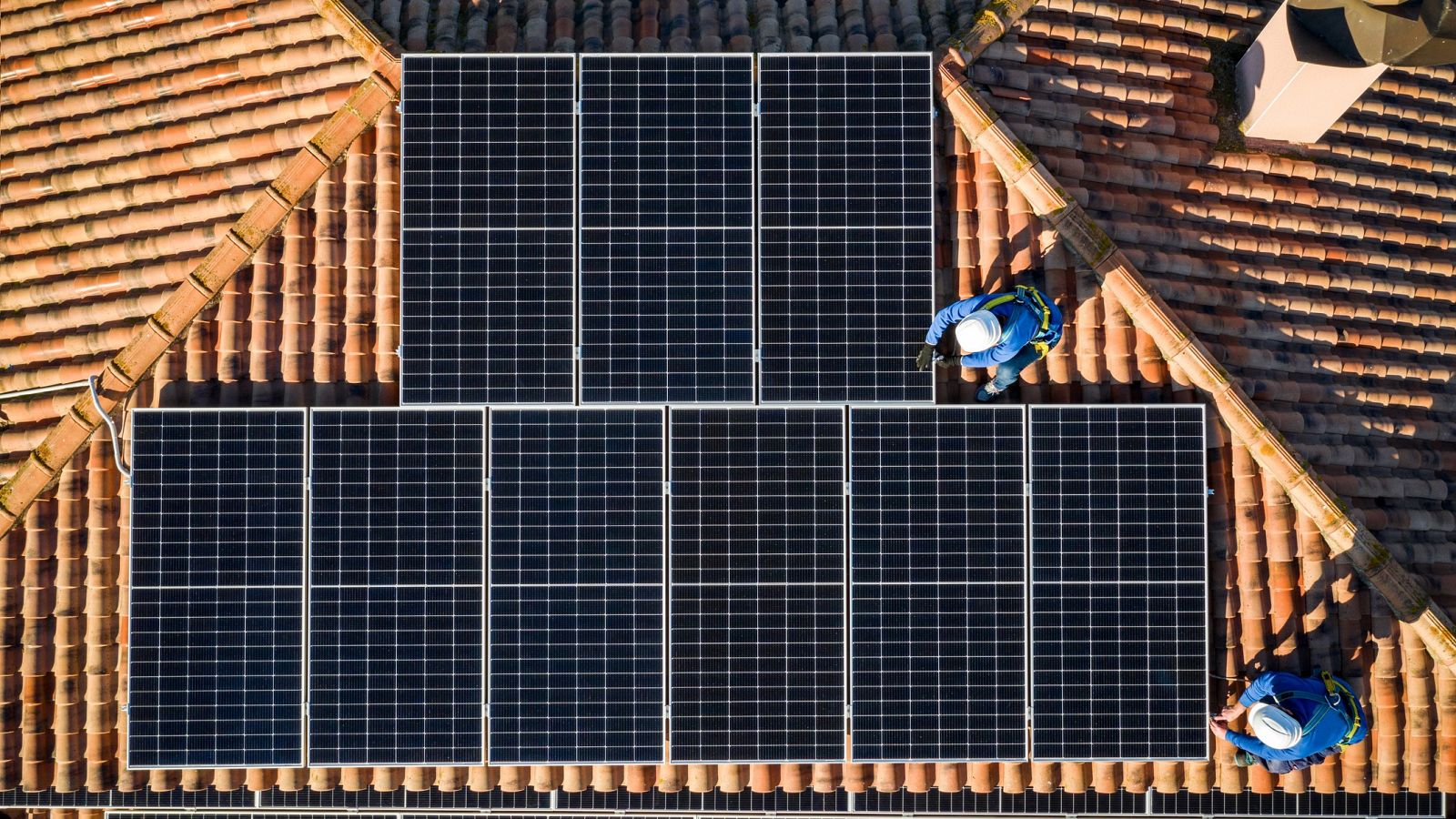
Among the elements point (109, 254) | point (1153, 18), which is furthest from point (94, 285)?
point (1153, 18)

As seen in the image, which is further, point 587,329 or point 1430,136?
point 1430,136

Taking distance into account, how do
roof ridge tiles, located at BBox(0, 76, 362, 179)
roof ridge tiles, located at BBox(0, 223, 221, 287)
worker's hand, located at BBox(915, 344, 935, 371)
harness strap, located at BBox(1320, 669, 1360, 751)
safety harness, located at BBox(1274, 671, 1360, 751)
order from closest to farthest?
safety harness, located at BBox(1274, 671, 1360, 751), harness strap, located at BBox(1320, 669, 1360, 751), worker's hand, located at BBox(915, 344, 935, 371), roof ridge tiles, located at BBox(0, 76, 362, 179), roof ridge tiles, located at BBox(0, 223, 221, 287)

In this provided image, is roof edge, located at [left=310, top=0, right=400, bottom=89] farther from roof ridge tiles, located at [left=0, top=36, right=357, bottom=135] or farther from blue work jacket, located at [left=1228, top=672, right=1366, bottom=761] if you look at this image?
blue work jacket, located at [left=1228, top=672, right=1366, bottom=761]

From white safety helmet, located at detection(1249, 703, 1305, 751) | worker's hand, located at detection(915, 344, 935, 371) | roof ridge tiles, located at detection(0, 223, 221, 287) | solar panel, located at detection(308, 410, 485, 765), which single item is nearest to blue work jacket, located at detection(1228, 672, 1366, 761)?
white safety helmet, located at detection(1249, 703, 1305, 751)

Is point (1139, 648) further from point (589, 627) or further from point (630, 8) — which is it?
point (630, 8)

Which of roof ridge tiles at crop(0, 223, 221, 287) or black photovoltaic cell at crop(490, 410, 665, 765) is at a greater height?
roof ridge tiles at crop(0, 223, 221, 287)

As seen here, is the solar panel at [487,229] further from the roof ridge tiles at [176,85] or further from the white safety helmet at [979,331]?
the white safety helmet at [979,331]

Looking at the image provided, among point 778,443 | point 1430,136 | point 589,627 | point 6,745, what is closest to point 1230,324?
point 1430,136
